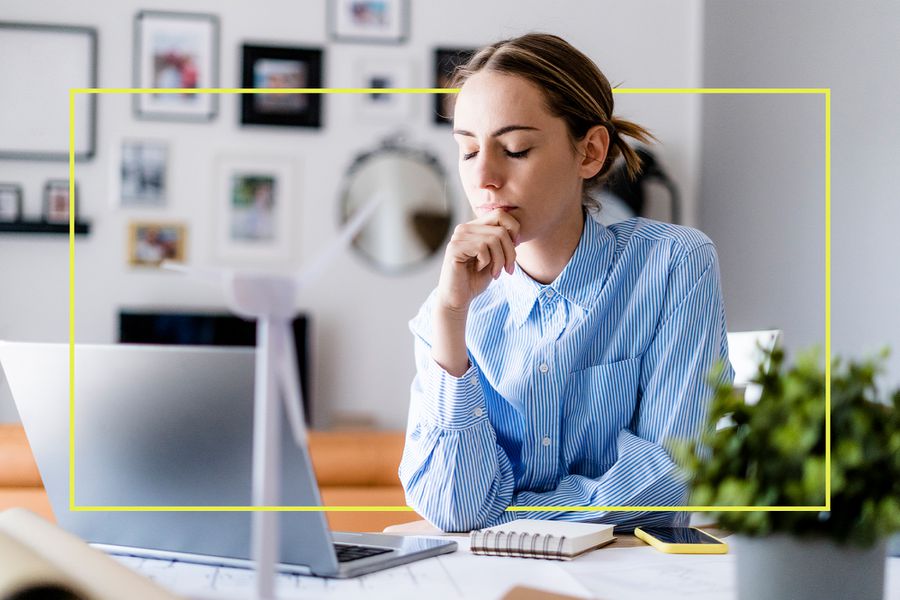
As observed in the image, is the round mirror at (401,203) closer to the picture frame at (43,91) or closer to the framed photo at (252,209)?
the framed photo at (252,209)

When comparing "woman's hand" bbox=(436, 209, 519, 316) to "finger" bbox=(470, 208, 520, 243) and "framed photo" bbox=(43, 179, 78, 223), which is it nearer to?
"finger" bbox=(470, 208, 520, 243)

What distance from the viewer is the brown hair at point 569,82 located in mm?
708

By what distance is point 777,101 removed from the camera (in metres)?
0.74

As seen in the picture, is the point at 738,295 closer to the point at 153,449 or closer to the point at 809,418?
the point at 809,418

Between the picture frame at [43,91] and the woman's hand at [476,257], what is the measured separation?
0.32 meters

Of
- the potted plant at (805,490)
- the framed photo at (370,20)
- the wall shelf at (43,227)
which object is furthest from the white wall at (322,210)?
the potted plant at (805,490)

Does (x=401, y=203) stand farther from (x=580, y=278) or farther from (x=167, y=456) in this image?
(x=167, y=456)

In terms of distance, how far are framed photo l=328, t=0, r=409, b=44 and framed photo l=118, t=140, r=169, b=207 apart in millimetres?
240

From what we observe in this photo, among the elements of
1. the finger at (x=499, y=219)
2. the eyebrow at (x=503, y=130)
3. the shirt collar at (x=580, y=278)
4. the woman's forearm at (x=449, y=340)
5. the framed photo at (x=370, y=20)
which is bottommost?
the woman's forearm at (x=449, y=340)

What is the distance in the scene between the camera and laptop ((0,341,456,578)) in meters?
0.61

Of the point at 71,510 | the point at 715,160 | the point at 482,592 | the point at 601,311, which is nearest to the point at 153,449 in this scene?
the point at 71,510

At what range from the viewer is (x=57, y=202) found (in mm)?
805

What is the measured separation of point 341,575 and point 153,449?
0.17 m
